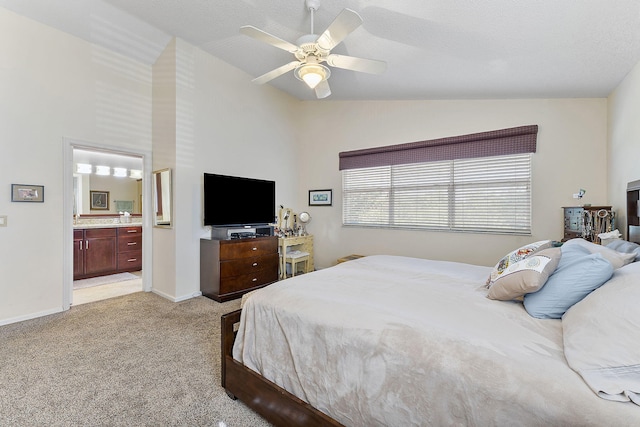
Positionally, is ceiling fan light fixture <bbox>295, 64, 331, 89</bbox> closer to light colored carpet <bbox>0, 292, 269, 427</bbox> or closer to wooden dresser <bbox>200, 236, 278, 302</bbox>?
wooden dresser <bbox>200, 236, 278, 302</bbox>

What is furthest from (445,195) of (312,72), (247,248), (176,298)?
(176,298)

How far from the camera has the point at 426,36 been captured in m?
2.35

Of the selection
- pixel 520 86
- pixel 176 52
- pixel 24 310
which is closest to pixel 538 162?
pixel 520 86

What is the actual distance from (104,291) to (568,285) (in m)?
5.06

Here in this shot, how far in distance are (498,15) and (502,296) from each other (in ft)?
6.07

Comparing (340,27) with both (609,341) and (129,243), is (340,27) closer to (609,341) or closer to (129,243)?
(609,341)

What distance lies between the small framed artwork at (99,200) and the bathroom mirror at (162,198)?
3087 mm

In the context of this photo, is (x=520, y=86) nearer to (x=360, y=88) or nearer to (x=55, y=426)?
(x=360, y=88)

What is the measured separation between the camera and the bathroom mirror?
3.60m

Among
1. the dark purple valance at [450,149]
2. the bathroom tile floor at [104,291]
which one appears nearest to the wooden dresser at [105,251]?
the bathroom tile floor at [104,291]

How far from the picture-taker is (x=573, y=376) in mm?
882

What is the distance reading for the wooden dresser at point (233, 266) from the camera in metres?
3.55

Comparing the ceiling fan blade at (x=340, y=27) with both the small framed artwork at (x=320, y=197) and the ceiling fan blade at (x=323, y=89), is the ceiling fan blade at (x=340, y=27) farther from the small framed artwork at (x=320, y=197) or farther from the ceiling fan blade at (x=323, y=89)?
the small framed artwork at (x=320, y=197)

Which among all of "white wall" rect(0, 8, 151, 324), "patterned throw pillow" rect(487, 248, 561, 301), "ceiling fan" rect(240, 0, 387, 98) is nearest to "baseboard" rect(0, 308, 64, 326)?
"white wall" rect(0, 8, 151, 324)
